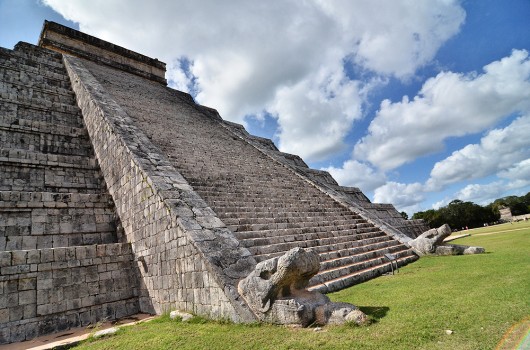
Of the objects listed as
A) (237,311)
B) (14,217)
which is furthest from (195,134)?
(237,311)

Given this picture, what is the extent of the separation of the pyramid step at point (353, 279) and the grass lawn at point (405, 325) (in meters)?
0.26

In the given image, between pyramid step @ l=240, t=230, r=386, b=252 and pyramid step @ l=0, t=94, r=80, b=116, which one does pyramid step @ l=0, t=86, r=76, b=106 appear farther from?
pyramid step @ l=240, t=230, r=386, b=252

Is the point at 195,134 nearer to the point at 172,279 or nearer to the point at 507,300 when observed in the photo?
the point at 172,279

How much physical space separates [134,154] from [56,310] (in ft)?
11.6

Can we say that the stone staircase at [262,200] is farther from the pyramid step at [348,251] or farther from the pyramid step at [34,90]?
the pyramid step at [34,90]

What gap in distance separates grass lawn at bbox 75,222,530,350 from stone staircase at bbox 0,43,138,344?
69.5 inches

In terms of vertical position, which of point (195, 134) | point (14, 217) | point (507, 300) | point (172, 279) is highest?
point (195, 134)

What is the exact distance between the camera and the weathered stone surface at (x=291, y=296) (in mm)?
3947

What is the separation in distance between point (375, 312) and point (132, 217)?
5.50 m

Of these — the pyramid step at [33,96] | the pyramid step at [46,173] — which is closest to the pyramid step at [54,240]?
the pyramid step at [46,173]

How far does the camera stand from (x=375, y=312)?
409cm

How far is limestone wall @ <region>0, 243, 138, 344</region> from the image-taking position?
561 centimetres

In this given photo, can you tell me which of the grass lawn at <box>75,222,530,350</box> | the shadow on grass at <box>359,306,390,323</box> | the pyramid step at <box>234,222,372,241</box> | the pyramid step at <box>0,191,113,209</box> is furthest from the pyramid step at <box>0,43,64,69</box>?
the shadow on grass at <box>359,306,390,323</box>

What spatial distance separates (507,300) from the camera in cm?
387
